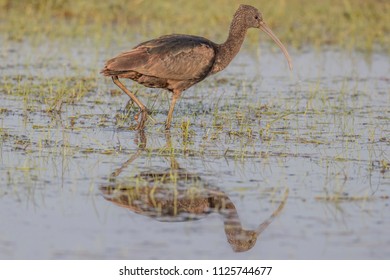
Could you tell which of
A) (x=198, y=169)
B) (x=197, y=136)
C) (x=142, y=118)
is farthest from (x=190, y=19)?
(x=198, y=169)

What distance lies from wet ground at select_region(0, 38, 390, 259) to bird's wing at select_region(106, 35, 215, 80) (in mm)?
548

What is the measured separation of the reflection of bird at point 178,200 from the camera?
6.23 metres

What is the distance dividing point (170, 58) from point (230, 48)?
850mm

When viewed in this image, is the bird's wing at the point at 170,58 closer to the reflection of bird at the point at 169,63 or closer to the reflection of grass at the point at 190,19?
the reflection of bird at the point at 169,63

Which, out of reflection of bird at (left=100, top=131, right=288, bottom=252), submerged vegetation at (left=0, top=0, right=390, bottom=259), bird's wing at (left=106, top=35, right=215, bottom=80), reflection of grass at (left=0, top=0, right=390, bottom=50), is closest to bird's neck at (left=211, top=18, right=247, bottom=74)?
bird's wing at (left=106, top=35, right=215, bottom=80)

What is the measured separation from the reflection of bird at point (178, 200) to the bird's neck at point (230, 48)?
2427mm

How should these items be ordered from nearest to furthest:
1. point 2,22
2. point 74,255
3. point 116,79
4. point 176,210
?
point 74,255 < point 176,210 < point 116,79 < point 2,22

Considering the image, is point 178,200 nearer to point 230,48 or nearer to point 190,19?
point 230,48

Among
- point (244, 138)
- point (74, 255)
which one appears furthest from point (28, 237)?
point (244, 138)

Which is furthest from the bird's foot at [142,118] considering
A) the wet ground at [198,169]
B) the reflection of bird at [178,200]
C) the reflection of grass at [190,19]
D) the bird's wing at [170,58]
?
the reflection of grass at [190,19]

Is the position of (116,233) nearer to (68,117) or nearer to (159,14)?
(68,117)

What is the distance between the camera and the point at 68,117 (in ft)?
31.3

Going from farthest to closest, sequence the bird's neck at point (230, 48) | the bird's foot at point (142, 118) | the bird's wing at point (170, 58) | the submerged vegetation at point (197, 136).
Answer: the bird's neck at point (230, 48) → the bird's foot at point (142, 118) → the bird's wing at point (170, 58) → the submerged vegetation at point (197, 136)
